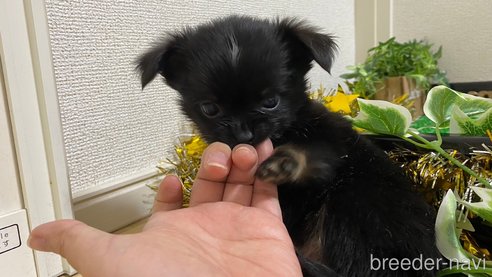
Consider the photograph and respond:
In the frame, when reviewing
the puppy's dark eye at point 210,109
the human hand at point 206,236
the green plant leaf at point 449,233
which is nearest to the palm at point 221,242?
the human hand at point 206,236

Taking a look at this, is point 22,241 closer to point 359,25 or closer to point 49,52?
point 49,52

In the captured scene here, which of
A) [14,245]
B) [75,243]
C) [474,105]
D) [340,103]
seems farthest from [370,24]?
[75,243]

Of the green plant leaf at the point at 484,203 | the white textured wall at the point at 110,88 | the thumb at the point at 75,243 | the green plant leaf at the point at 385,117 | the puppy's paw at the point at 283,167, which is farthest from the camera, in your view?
the white textured wall at the point at 110,88

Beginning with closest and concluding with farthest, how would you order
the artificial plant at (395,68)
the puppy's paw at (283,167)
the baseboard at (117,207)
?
the puppy's paw at (283,167) → the baseboard at (117,207) → the artificial plant at (395,68)

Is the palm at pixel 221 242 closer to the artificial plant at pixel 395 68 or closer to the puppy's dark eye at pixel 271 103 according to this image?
the puppy's dark eye at pixel 271 103

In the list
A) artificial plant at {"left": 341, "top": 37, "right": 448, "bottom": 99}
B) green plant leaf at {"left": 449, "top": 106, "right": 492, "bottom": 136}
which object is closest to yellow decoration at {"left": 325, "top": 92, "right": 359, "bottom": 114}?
green plant leaf at {"left": 449, "top": 106, "right": 492, "bottom": 136}

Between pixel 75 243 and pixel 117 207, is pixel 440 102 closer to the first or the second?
pixel 75 243
